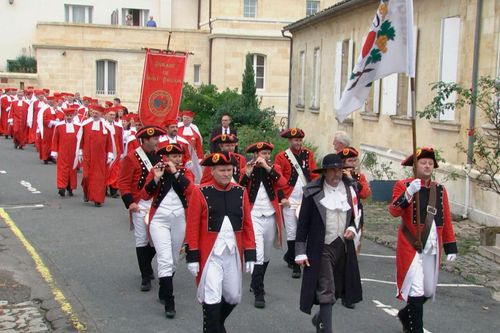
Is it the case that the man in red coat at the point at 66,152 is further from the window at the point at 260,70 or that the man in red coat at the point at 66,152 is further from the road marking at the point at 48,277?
the window at the point at 260,70

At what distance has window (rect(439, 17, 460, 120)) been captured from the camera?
14914 mm

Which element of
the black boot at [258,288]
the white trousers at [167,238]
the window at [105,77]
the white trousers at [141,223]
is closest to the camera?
the white trousers at [167,238]

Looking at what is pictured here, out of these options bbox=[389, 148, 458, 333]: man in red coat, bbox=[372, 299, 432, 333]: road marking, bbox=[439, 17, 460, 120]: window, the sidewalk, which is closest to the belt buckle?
bbox=[389, 148, 458, 333]: man in red coat

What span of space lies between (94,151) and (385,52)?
9.13 m

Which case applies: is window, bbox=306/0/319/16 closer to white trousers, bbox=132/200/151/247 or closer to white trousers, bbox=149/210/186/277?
white trousers, bbox=132/200/151/247

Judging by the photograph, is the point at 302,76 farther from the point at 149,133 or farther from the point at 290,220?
the point at 149,133

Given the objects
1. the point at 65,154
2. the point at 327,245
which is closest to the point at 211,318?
the point at 327,245

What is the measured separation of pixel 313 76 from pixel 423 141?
31.7 feet

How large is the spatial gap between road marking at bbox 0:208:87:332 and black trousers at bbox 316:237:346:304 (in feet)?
7.45

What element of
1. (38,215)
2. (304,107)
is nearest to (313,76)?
(304,107)

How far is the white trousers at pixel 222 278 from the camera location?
6641 mm

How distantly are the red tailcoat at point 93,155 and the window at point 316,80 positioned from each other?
1042cm

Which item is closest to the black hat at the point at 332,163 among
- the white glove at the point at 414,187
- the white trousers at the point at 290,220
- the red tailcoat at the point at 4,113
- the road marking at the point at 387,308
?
the white glove at the point at 414,187

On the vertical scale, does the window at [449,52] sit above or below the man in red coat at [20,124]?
above
